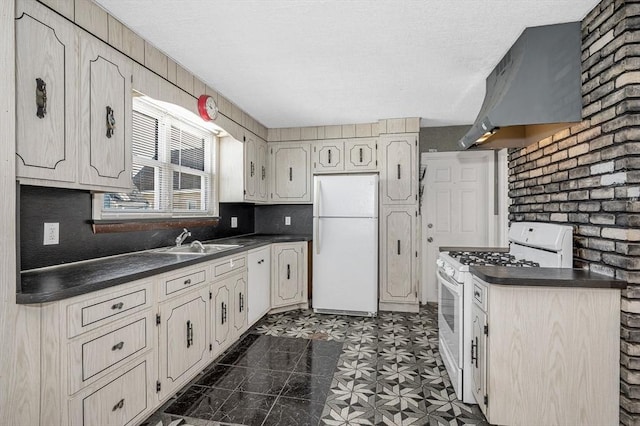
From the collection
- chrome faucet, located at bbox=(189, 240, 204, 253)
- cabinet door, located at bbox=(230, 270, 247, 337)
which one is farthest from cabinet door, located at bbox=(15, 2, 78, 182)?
cabinet door, located at bbox=(230, 270, 247, 337)

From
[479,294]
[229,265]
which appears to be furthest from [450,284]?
[229,265]

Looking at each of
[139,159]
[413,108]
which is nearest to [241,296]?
[139,159]

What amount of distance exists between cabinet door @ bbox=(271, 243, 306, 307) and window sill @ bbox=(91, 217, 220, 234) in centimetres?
91

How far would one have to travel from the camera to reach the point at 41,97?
1518 mm

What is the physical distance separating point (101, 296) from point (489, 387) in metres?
2.06

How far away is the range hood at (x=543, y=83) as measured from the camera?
1.99 m

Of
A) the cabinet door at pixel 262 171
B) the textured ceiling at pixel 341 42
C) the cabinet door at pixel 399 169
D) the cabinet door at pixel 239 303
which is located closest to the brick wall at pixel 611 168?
the textured ceiling at pixel 341 42

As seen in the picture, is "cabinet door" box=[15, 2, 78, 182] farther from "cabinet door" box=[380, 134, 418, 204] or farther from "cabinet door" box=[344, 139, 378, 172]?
"cabinet door" box=[380, 134, 418, 204]

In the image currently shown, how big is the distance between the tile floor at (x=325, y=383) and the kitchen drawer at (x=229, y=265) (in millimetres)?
716

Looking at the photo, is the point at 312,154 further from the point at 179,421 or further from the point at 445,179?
the point at 179,421

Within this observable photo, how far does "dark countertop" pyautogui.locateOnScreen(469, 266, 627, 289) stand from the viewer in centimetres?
164

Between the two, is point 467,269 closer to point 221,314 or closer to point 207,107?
point 221,314

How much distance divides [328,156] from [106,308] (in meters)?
3.22

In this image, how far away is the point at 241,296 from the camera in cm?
313
